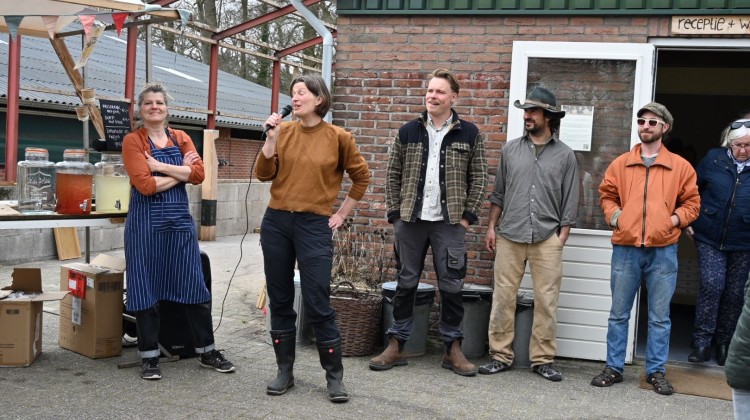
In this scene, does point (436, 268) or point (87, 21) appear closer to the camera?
point (436, 268)

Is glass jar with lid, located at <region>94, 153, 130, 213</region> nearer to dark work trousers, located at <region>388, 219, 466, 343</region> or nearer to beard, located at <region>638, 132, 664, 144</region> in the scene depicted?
dark work trousers, located at <region>388, 219, 466, 343</region>

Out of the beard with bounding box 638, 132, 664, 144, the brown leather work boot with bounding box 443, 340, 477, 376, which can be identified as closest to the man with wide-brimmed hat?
the brown leather work boot with bounding box 443, 340, 477, 376

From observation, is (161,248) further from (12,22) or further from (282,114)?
(12,22)

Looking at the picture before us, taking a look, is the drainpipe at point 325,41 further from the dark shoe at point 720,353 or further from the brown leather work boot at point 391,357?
the dark shoe at point 720,353

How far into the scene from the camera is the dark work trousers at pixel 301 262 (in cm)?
518

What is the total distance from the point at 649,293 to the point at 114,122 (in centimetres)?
405

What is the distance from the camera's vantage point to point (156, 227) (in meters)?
5.52

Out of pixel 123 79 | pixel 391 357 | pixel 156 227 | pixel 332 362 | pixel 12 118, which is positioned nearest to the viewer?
pixel 332 362

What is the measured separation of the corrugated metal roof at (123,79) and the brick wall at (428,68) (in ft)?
20.1

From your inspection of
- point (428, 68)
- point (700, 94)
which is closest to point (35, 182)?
point (428, 68)

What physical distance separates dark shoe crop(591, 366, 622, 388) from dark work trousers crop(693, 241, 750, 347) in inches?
38.1

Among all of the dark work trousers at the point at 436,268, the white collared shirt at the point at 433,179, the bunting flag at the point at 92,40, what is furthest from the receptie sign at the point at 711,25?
the bunting flag at the point at 92,40

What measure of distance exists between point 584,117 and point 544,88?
2.01 ft

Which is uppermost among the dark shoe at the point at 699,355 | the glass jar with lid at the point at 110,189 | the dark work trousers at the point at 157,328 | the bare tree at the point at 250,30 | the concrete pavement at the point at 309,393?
the bare tree at the point at 250,30
